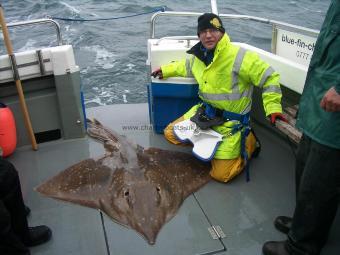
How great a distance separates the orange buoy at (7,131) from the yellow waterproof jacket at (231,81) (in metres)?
2.16

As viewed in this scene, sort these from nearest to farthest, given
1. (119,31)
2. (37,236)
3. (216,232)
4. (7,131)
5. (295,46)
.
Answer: (37,236), (216,232), (7,131), (295,46), (119,31)

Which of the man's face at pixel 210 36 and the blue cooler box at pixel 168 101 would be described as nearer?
the man's face at pixel 210 36

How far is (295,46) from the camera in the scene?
4707 millimetres

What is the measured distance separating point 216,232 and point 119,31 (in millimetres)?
10847

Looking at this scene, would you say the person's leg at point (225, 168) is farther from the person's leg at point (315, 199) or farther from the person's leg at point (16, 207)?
the person's leg at point (16, 207)

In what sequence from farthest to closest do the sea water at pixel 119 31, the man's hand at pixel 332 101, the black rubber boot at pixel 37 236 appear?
the sea water at pixel 119 31, the black rubber boot at pixel 37 236, the man's hand at pixel 332 101

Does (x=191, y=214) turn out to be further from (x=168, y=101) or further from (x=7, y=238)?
(x=168, y=101)

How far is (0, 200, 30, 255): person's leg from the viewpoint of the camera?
2.35 m

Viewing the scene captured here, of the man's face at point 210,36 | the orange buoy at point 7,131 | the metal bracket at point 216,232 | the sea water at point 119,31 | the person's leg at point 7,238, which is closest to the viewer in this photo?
the person's leg at point 7,238

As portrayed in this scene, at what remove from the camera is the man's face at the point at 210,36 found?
3.76 m

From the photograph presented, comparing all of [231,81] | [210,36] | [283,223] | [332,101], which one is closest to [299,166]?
[283,223]

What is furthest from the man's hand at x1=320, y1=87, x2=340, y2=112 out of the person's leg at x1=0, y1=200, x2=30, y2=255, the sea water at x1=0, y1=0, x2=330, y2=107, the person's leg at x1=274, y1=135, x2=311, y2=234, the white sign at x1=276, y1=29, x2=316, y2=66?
the sea water at x1=0, y1=0, x2=330, y2=107

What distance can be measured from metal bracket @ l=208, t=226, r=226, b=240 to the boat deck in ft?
0.10

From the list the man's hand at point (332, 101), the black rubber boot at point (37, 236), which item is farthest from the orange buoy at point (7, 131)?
the man's hand at point (332, 101)
